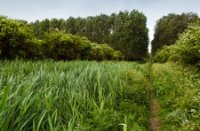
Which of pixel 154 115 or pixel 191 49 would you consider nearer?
pixel 154 115

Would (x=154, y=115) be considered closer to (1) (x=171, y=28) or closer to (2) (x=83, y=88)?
(2) (x=83, y=88)

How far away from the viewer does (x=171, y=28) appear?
56.2m

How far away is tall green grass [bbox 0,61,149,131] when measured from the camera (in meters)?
3.56

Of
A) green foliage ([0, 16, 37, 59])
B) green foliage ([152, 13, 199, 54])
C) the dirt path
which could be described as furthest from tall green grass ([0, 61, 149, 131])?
green foliage ([152, 13, 199, 54])

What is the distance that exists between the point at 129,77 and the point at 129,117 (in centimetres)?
388

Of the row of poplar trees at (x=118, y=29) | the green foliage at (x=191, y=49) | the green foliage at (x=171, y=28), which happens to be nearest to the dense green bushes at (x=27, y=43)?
the green foliage at (x=191, y=49)

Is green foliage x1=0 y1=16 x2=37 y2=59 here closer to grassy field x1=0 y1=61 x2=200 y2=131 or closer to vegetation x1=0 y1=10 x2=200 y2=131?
vegetation x1=0 y1=10 x2=200 y2=131

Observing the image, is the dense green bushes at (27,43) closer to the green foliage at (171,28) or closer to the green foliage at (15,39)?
the green foliage at (15,39)

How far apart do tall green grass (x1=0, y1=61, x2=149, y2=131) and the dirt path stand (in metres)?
0.35

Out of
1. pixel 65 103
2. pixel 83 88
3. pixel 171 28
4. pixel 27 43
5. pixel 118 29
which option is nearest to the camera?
pixel 65 103

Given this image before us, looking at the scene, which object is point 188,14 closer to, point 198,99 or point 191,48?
point 191,48

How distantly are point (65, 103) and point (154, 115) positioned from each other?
11.7 feet

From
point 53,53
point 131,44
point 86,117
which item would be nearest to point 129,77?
point 86,117

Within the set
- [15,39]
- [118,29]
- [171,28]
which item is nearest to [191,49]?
[15,39]
